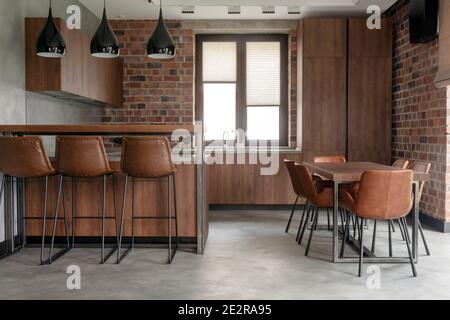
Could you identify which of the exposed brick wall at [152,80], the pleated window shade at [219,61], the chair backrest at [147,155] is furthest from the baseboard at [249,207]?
the chair backrest at [147,155]

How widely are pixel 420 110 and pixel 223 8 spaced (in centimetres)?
299

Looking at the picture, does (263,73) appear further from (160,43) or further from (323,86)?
(160,43)

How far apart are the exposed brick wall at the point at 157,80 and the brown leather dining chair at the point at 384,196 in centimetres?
391

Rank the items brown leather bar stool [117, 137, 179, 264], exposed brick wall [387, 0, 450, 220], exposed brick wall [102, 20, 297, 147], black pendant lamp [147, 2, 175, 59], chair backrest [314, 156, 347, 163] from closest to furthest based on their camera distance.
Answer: brown leather bar stool [117, 137, 179, 264]
black pendant lamp [147, 2, 175, 59]
exposed brick wall [387, 0, 450, 220]
chair backrest [314, 156, 347, 163]
exposed brick wall [102, 20, 297, 147]

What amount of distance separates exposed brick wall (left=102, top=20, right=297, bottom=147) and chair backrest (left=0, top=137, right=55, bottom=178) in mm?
3493

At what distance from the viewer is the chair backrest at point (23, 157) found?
14.6ft

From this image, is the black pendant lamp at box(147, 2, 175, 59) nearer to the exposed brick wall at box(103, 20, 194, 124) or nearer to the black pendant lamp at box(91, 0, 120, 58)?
the black pendant lamp at box(91, 0, 120, 58)

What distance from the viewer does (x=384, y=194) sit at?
13.2 ft

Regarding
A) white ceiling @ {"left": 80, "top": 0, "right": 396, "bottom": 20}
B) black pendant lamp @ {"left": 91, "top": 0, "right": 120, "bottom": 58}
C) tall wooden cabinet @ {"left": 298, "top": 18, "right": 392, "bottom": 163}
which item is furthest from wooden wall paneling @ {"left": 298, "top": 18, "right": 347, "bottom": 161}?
black pendant lamp @ {"left": 91, "top": 0, "right": 120, "bottom": 58}


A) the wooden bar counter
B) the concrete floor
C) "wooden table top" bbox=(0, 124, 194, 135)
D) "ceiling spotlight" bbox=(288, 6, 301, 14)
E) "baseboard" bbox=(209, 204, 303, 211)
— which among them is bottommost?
the concrete floor

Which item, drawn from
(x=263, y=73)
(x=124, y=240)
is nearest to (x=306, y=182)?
(x=124, y=240)

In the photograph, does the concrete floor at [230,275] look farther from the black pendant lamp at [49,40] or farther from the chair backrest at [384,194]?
the black pendant lamp at [49,40]

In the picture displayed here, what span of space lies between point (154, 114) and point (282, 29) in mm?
2379

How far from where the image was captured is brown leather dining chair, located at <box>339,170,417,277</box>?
397cm
